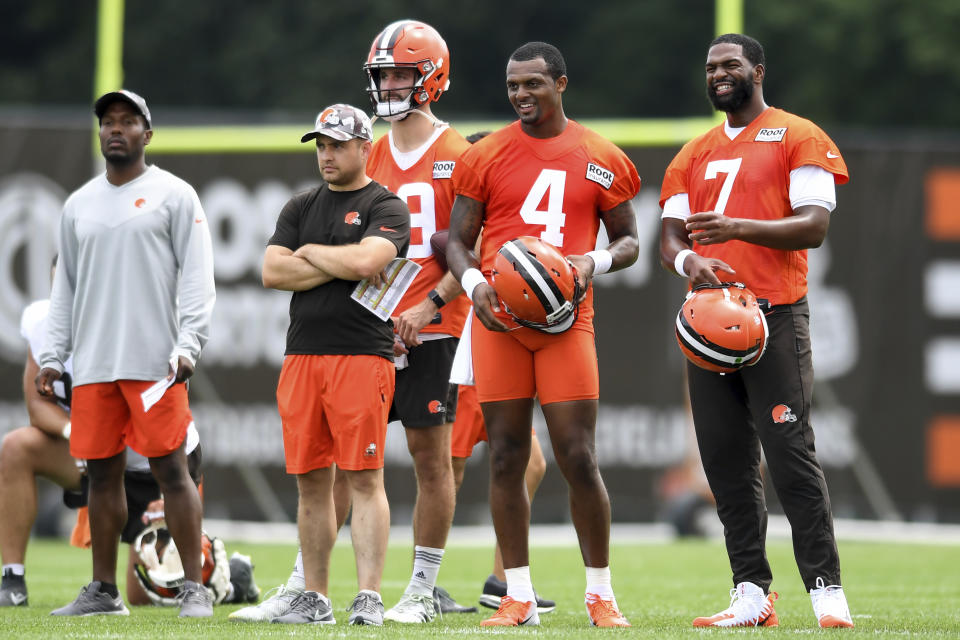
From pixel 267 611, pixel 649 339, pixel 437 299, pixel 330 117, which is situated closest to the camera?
pixel 267 611

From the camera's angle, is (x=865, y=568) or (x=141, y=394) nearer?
(x=141, y=394)

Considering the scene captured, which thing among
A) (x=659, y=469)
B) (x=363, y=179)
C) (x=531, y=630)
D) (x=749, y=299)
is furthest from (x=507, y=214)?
(x=659, y=469)

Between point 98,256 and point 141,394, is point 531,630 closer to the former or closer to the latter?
point 141,394

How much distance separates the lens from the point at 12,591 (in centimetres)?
737

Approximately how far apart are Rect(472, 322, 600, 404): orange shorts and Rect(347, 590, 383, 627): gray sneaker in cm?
92

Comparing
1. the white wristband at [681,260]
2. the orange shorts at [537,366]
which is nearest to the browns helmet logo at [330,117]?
the orange shorts at [537,366]

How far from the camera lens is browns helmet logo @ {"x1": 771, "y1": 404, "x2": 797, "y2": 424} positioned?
19.9 feet

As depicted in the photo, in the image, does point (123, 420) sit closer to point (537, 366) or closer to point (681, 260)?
point (537, 366)

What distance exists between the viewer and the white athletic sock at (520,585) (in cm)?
631

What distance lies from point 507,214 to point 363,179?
0.66m

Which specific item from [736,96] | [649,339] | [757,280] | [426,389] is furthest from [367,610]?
[649,339]

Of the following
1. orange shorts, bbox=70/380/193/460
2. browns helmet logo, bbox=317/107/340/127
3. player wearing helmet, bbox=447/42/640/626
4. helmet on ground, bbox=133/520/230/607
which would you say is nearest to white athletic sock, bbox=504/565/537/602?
player wearing helmet, bbox=447/42/640/626

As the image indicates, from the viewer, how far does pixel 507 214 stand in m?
6.41

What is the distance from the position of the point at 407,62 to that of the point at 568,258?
1.54 metres
